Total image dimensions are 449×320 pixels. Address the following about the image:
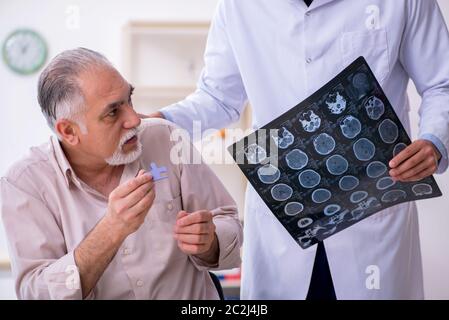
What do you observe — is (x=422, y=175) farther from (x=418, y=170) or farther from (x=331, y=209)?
(x=331, y=209)

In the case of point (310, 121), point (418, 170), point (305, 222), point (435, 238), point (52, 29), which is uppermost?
point (52, 29)

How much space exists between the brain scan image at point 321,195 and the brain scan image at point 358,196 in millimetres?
43

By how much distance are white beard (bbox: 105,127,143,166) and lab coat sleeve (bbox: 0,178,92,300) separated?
0.16 metres

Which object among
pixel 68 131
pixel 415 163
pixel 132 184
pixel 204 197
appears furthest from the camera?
pixel 204 197

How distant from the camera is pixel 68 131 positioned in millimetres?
1160

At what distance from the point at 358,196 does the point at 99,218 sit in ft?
1.65

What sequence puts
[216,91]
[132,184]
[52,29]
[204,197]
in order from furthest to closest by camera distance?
[52,29] < [216,91] < [204,197] < [132,184]

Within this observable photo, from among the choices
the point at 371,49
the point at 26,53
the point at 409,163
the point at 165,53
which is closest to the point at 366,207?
the point at 409,163

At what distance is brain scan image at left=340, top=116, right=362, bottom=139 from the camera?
40.1 inches

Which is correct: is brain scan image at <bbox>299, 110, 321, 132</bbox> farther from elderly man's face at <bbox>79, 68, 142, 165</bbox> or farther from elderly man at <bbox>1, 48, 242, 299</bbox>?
elderly man's face at <bbox>79, 68, 142, 165</bbox>

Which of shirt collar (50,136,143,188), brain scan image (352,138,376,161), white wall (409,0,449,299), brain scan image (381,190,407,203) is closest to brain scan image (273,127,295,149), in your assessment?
brain scan image (352,138,376,161)

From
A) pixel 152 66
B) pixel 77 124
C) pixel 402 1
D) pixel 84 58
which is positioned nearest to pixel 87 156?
pixel 77 124

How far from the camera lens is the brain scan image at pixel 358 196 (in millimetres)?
1107
